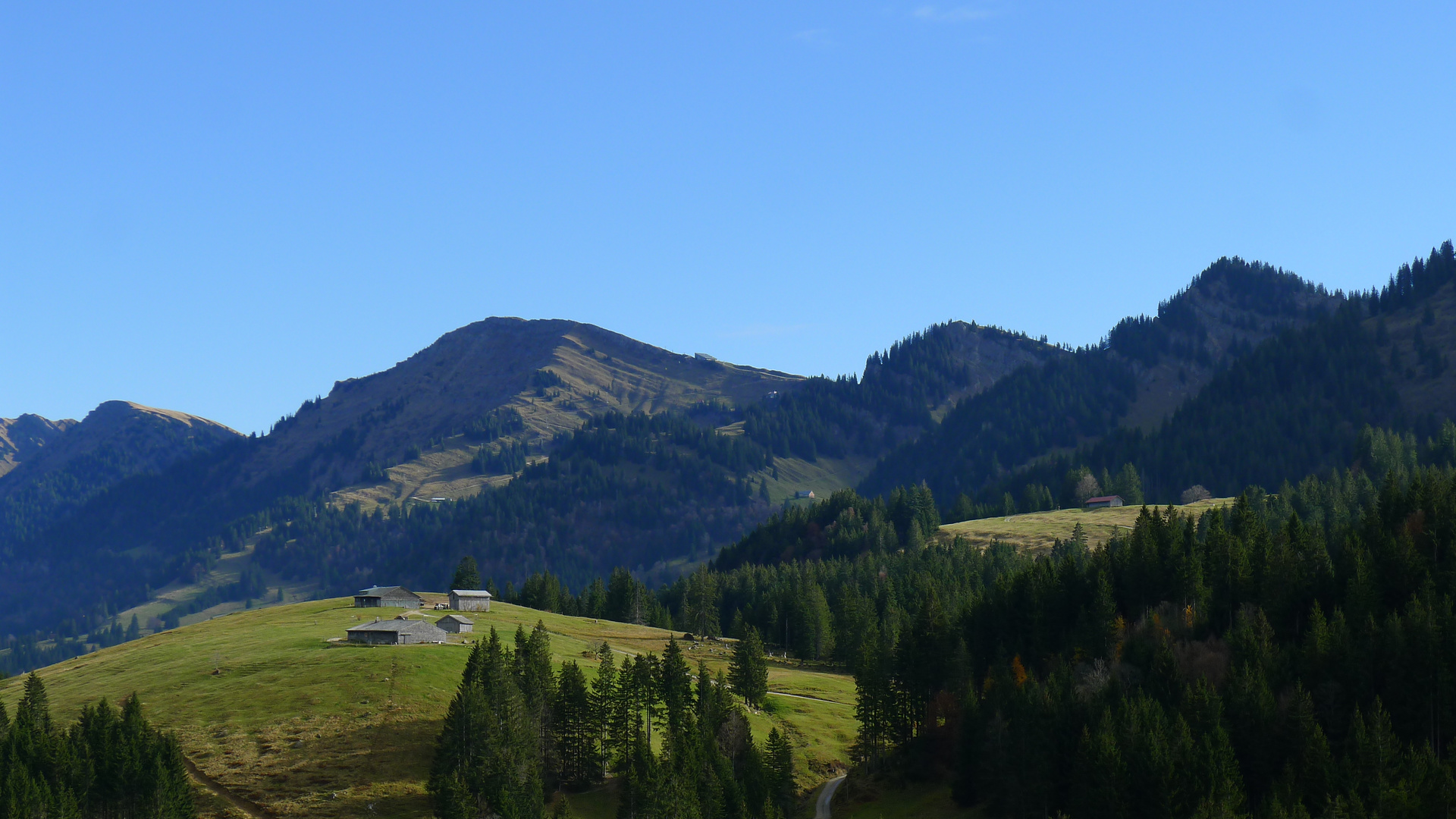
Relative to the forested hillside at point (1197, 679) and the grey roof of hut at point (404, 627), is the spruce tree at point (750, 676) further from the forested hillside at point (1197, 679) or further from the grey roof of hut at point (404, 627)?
the grey roof of hut at point (404, 627)

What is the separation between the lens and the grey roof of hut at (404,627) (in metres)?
146

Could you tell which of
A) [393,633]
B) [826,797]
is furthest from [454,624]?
[826,797]

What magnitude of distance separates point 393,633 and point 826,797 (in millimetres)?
55328

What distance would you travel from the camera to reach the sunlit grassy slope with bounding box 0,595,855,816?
106312 mm

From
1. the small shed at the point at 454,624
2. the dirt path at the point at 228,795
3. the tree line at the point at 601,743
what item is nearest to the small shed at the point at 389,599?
the small shed at the point at 454,624

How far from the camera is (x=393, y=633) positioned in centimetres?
14525

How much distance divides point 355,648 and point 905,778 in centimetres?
6250

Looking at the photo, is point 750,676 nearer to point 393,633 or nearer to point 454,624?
point 454,624

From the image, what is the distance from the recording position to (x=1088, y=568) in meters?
135

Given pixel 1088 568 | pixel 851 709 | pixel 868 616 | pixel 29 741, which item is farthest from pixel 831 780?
pixel 29 741

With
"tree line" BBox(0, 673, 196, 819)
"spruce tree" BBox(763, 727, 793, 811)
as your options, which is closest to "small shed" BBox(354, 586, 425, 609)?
"tree line" BBox(0, 673, 196, 819)

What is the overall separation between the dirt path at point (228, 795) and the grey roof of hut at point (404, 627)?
3816 centimetres

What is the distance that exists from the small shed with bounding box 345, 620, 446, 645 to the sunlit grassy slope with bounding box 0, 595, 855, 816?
257 cm

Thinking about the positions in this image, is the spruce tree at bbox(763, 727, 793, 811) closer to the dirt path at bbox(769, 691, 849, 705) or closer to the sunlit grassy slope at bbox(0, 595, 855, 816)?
the sunlit grassy slope at bbox(0, 595, 855, 816)
